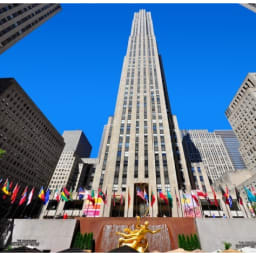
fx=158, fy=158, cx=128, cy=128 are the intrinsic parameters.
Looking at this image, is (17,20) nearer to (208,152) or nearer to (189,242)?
(189,242)

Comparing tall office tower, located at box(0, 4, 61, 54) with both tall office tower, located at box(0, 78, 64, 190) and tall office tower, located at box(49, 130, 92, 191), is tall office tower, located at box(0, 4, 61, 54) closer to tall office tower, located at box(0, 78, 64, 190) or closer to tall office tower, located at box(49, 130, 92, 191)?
tall office tower, located at box(0, 78, 64, 190)

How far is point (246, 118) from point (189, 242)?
84.8m

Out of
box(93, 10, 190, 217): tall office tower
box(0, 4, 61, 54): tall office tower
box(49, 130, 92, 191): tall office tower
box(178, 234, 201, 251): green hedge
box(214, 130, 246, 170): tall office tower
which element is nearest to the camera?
box(178, 234, 201, 251): green hedge

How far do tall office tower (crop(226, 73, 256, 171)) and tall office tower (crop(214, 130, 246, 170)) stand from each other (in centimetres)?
7664

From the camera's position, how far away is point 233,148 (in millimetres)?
171375

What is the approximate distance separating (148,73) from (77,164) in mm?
102568

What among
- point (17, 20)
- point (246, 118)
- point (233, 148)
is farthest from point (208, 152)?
point (17, 20)

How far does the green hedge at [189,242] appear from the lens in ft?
77.7

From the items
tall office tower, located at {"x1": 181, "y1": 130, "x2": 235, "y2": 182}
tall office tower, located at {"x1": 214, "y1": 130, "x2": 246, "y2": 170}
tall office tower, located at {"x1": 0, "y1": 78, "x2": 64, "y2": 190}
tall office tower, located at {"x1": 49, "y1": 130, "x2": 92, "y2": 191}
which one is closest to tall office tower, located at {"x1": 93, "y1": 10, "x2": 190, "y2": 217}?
tall office tower, located at {"x1": 0, "y1": 78, "x2": 64, "y2": 190}

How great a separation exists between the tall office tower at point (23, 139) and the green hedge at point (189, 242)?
219 ft

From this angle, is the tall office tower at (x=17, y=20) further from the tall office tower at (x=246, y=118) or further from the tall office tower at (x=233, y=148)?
the tall office tower at (x=233, y=148)

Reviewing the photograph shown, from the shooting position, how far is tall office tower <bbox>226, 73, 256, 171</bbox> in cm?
7912

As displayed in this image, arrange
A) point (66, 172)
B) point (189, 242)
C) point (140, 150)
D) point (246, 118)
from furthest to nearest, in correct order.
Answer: point (66, 172), point (246, 118), point (140, 150), point (189, 242)

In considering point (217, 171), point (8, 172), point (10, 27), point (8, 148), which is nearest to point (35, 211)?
point (8, 172)
